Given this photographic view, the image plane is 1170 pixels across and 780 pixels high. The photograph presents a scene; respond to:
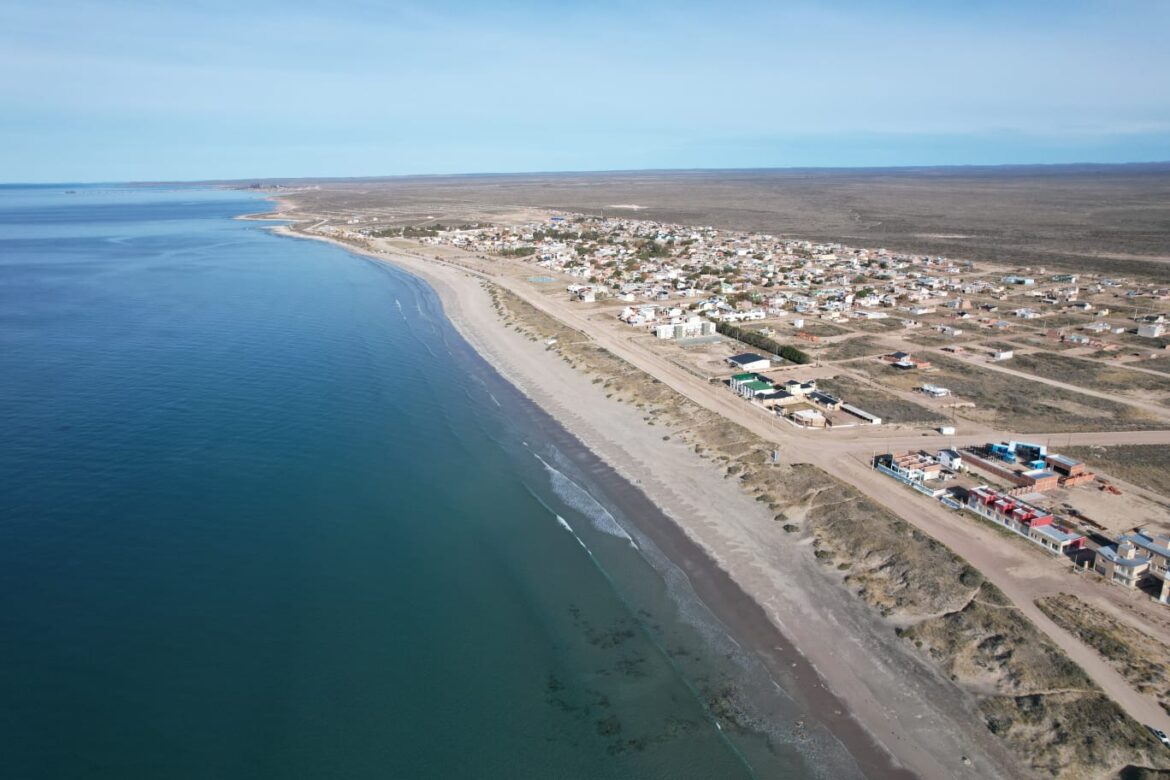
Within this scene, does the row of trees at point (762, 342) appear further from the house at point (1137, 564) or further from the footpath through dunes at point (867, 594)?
the house at point (1137, 564)

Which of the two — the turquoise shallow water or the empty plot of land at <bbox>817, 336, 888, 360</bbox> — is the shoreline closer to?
the turquoise shallow water

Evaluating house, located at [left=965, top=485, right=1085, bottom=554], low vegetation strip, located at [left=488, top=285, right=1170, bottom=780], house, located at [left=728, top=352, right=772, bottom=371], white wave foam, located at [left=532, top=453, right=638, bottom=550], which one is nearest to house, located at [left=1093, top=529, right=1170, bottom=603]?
house, located at [left=965, top=485, right=1085, bottom=554]

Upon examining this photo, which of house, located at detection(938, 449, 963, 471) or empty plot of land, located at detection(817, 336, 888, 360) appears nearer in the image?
house, located at detection(938, 449, 963, 471)

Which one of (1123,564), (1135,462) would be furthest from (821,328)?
(1123,564)

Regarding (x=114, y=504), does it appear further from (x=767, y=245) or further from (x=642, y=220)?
(x=642, y=220)

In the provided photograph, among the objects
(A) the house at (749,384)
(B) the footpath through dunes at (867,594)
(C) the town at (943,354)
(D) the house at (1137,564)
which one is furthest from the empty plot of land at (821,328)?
(D) the house at (1137,564)

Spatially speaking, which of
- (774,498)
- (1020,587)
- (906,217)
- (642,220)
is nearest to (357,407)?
(774,498)

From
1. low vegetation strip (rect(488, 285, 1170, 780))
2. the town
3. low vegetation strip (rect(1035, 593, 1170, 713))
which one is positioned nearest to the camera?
low vegetation strip (rect(488, 285, 1170, 780))
